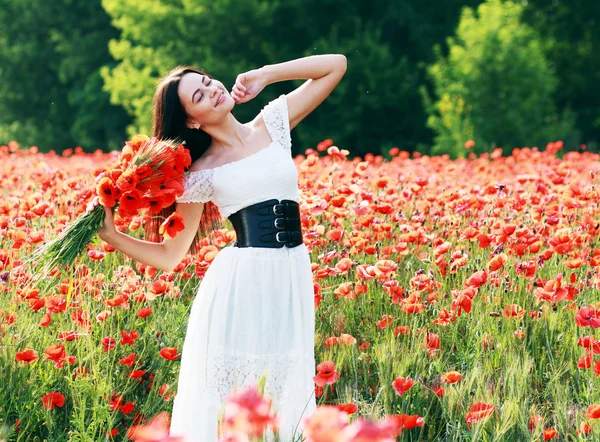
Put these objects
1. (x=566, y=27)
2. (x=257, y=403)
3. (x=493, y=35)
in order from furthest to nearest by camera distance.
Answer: (x=566, y=27) → (x=493, y=35) → (x=257, y=403)

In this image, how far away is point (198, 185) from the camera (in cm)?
302

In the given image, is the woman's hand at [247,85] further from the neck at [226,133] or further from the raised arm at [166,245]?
the raised arm at [166,245]

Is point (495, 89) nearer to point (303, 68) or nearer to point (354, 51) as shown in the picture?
point (354, 51)

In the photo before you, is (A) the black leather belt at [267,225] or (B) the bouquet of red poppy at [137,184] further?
(A) the black leather belt at [267,225]

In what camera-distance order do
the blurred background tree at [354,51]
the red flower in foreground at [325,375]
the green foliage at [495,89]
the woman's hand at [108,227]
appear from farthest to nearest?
the blurred background tree at [354,51] < the green foliage at [495,89] < the woman's hand at [108,227] < the red flower in foreground at [325,375]

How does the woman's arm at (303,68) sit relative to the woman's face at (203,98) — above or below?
above

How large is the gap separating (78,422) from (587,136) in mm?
19094

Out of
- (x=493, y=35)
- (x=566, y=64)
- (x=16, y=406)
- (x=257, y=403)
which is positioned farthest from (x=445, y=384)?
(x=566, y=64)

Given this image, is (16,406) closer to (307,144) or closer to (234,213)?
(234,213)

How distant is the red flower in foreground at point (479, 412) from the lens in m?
2.70

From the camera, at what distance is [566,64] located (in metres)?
20.0

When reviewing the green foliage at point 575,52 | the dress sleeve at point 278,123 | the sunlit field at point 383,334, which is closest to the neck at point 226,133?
the dress sleeve at point 278,123

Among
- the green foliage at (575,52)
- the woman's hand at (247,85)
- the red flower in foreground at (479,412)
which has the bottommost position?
the red flower in foreground at (479,412)

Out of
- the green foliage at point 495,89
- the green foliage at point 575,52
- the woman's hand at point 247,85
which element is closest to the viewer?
the woman's hand at point 247,85
